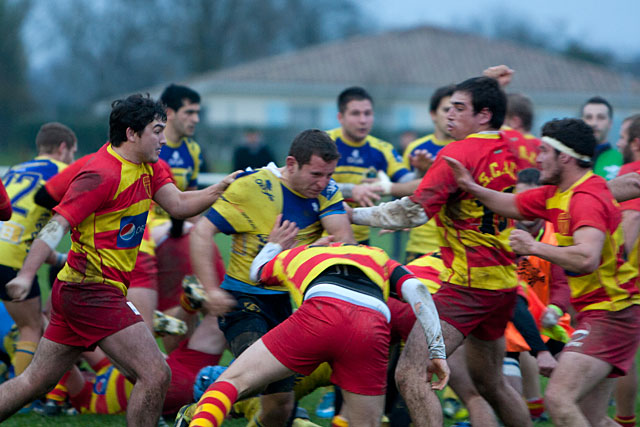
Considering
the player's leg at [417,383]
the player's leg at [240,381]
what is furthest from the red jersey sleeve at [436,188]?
the player's leg at [240,381]

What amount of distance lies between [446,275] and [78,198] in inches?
87.2

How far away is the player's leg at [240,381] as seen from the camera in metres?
3.68

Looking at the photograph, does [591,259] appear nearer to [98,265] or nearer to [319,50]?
[98,265]

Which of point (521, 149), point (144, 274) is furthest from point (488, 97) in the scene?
point (144, 274)

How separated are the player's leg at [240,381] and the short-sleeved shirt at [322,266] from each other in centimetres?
37

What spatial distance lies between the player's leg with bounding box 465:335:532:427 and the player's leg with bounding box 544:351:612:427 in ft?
2.31

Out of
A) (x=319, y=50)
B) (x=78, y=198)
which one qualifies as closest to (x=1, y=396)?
(x=78, y=198)

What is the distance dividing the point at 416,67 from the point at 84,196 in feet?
118

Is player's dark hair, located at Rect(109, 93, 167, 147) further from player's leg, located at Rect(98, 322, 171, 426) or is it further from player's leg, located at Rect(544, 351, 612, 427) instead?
player's leg, located at Rect(544, 351, 612, 427)

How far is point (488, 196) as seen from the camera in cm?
454

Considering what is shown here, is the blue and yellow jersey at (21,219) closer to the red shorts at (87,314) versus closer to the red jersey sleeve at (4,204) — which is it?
the red jersey sleeve at (4,204)

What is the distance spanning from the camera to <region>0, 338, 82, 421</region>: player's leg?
14.6ft

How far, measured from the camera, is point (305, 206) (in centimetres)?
489

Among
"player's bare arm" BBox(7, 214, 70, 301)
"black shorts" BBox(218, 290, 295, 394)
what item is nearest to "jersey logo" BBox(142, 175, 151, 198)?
"player's bare arm" BBox(7, 214, 70, 301)
